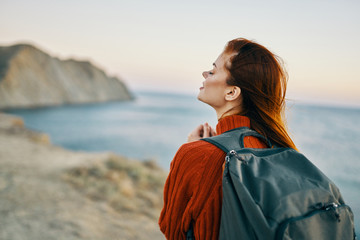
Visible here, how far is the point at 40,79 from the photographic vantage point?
45625 mm

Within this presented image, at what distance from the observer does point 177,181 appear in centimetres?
119

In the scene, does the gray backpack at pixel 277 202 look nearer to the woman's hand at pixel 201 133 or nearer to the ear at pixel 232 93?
the ear at pixel 232 93

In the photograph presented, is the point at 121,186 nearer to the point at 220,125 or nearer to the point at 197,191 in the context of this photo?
the point at 220,125

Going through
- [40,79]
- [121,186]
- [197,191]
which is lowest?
[40,79]

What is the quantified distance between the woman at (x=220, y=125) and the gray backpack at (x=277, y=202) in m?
0.10

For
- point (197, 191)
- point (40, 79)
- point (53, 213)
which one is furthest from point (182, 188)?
point (40, 79)

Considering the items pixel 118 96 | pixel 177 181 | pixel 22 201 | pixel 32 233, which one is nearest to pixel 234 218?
pixel 177 181

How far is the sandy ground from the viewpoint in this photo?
4.24 meters

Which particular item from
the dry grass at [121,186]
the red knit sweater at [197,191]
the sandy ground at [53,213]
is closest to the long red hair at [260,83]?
the red knit sweater at [197,191]

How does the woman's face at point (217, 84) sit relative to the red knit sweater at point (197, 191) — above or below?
above

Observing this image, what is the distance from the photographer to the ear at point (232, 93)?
4.49ft

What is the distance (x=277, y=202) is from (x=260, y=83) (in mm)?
631

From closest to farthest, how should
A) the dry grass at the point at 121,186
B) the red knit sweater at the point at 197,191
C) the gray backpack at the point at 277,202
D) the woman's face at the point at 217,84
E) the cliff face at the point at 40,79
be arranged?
the gray backpack at the point at 277,202 < the red knit sweater at the point at 197,191 < the woman's face at the point at 217,84 < the dry grass at the point at 121,186 < the cliff face at the point at 40,79

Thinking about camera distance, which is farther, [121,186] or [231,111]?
[121,186]
